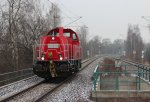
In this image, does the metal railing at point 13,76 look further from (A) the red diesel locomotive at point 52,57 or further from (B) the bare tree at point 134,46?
(B) the bare tree at point 134,46

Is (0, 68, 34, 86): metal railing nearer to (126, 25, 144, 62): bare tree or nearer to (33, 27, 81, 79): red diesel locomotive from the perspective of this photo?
(33, 27, 81, 79): red diesel locomotive

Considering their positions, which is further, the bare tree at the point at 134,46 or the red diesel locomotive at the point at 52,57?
the bare tree at the point at 134,46

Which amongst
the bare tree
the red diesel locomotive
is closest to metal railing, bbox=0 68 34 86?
the red diesel locomotive

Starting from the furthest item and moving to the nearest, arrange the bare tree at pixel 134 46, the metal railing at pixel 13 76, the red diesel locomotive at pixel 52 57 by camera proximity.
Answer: the bare tree at pixel 134 46, the red diesel locomotive at pixel 52 57, the metal railing at pixel 13 76

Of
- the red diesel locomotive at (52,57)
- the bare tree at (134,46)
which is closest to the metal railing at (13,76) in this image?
the red diesel locomotive at (52,57)

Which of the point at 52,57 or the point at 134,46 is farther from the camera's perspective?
the point at 134,46

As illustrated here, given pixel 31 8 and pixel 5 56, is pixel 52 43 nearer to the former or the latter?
pixel 5 56

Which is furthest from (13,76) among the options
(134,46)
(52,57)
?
(134,46)

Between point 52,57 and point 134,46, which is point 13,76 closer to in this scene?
point 52,57

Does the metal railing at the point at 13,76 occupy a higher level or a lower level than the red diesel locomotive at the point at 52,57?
lower

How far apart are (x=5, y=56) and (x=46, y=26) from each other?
1141 cm

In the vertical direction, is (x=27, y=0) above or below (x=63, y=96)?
above

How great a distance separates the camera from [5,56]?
114ft

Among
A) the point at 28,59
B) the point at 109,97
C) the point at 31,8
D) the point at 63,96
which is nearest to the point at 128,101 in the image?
the point at 109,97
